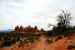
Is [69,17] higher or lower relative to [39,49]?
higher

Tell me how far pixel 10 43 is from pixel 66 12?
17869mm

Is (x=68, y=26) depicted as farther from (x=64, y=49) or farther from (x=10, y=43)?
(x=64, y=49)

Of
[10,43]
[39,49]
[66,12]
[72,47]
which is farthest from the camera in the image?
[66,12]

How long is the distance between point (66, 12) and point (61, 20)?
2.59 meters

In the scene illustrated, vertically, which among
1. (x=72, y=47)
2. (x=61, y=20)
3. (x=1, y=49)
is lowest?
(x=1, y=49)

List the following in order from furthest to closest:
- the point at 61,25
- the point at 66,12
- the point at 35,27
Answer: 1. the point at 35,27
2. the point at 66,12
3. the point at 61,25

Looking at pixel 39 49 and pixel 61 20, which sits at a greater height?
pixel 61 20

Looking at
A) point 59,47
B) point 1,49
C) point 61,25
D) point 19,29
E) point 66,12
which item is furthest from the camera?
point 19,29

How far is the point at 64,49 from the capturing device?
59.5 feet

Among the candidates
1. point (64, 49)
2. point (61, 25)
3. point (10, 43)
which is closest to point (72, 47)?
point (64, 49)

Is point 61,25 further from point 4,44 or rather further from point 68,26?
point 4,44

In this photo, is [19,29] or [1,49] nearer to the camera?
[1,49]

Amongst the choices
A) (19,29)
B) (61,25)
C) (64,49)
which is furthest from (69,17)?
(19,29)

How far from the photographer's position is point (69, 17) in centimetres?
4150
